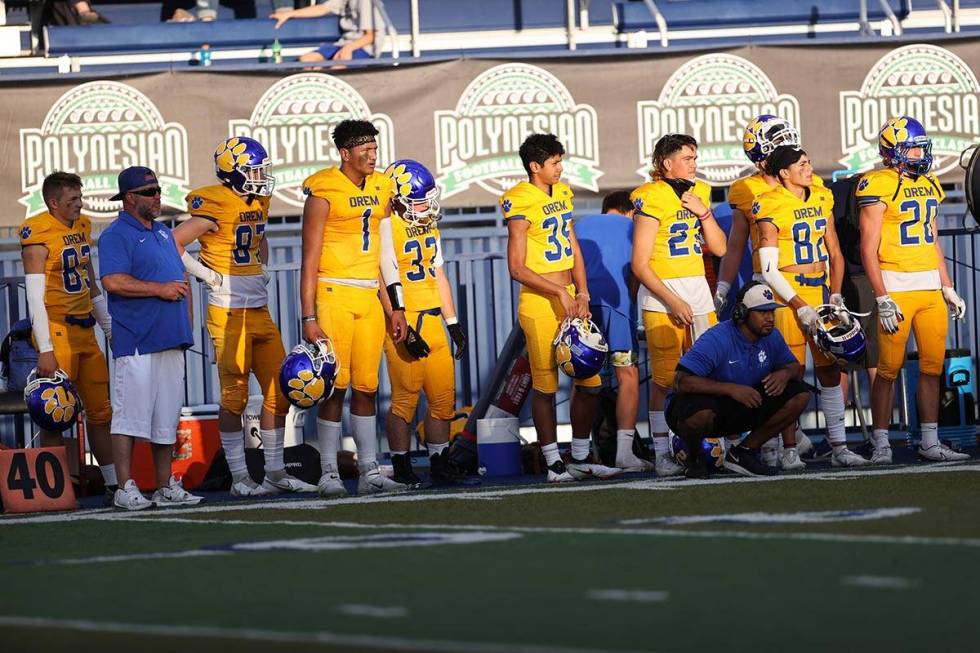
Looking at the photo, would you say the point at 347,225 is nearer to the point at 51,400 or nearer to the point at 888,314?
the point at 51,400

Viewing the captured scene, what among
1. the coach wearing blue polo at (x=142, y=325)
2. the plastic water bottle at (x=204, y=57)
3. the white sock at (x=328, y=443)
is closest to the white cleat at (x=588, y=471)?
the white sock at (x=328, y=443)

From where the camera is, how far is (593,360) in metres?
9.65

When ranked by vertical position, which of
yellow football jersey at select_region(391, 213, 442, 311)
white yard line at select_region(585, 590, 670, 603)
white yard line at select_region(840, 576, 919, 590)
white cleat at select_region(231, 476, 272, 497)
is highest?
yellow football jersey at select_region(391, 213, 442, 311)

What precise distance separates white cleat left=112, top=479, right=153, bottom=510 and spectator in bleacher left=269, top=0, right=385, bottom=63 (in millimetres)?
7411

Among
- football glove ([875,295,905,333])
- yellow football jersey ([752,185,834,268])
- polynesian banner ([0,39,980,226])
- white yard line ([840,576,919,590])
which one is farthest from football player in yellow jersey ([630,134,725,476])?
white yard line ([840,576,919,590])

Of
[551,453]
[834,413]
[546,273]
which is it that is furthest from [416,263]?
[834,413]

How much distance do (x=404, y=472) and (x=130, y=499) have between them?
164 cm

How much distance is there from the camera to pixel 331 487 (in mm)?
9438

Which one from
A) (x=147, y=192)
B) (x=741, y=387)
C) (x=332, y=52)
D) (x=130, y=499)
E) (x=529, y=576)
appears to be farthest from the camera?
(x=332, y=52)

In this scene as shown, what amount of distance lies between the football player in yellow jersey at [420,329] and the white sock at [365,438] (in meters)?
0.26

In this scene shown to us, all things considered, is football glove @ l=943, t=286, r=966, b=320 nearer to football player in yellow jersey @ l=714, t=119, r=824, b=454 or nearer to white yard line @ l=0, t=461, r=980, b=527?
football player in yellow jersey @ l=714, t=119, r=824, b=454

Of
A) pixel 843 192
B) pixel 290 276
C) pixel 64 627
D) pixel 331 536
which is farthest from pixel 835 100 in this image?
pixel 64 627

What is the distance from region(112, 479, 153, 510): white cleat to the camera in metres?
9.05

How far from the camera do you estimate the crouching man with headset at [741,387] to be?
9.24 meters
